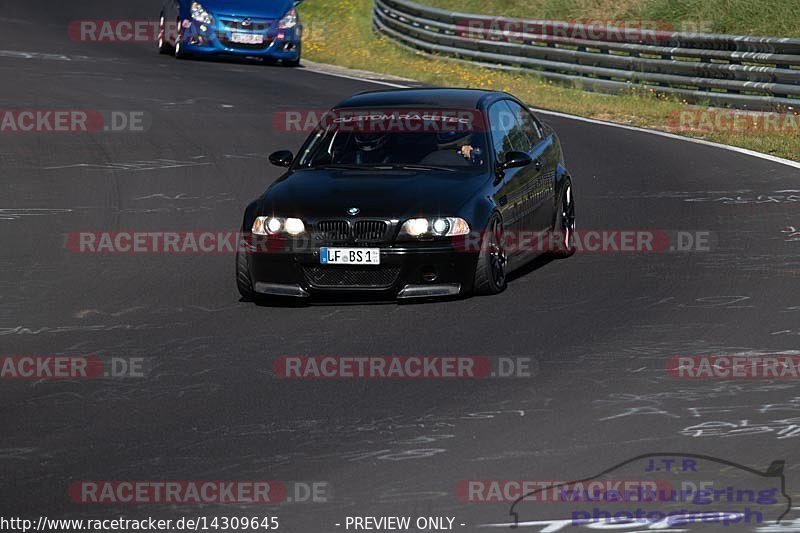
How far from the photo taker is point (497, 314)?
11.1 meters

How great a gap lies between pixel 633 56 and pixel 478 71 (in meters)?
3.97

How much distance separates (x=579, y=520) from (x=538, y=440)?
4.14 ft

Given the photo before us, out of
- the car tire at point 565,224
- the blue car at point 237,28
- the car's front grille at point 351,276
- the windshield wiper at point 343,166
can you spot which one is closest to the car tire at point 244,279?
the car's front grille at point 351,276

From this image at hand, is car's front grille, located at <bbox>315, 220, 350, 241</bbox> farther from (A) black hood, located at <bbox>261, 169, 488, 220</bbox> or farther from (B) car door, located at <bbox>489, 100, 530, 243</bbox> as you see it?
(B) car door, located at <bbox>489, 100, 530, 243</bbox>

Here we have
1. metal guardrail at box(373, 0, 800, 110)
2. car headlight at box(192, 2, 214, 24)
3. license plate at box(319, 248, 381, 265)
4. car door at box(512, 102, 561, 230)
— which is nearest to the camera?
license plate at box(319, 248, 381, 265)

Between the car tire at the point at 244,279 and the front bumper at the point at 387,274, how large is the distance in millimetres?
210

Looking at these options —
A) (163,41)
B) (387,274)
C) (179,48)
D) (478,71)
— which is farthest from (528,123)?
(163,41)

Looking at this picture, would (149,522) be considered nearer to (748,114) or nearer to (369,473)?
(369,473)

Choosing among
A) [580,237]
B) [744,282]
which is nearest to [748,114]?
[580,237]

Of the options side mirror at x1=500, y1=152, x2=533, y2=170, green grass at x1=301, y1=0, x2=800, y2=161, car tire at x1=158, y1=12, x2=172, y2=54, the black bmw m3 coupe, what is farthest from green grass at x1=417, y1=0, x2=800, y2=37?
side mirror at x1=500, y1=152, x2=533, y2=170

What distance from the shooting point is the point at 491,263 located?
1164cm

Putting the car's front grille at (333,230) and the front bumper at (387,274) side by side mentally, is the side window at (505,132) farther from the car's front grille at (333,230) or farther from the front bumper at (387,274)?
the car's front grille at (333,230)

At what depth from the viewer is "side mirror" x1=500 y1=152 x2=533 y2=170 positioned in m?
12.3

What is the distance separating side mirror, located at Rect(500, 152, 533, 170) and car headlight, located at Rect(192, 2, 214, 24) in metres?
17.6
